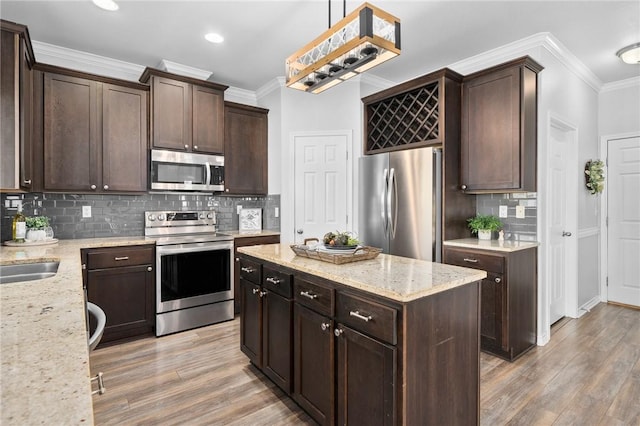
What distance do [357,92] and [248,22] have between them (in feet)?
5.36

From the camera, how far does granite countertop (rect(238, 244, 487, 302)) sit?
4.80 ft

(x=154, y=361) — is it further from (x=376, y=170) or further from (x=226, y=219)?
(x=376, y=170)

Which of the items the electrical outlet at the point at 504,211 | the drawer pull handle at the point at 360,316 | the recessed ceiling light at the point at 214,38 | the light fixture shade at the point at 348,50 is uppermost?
the recessed ceiling light at the point at 214,38

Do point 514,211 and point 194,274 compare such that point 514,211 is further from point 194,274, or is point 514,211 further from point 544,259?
point 194,274

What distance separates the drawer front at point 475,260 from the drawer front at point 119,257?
2.79m

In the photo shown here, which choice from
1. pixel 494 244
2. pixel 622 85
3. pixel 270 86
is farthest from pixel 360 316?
pixel 622 85

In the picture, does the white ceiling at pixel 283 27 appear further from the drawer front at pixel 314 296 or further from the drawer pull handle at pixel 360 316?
the drawer pull handle at pixel 360 316

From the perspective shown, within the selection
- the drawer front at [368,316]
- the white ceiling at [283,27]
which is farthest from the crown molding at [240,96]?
the drawer front at [368,316]

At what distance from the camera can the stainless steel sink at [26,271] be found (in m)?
2.15

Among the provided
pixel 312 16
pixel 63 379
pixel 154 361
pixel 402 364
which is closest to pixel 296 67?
pixel 312 16

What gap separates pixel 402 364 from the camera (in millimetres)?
1410

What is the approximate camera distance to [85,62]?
3.58 metres

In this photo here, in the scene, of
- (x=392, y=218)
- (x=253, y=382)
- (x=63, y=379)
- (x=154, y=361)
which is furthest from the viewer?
(x=392, y=218)

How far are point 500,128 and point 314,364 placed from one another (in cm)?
259
